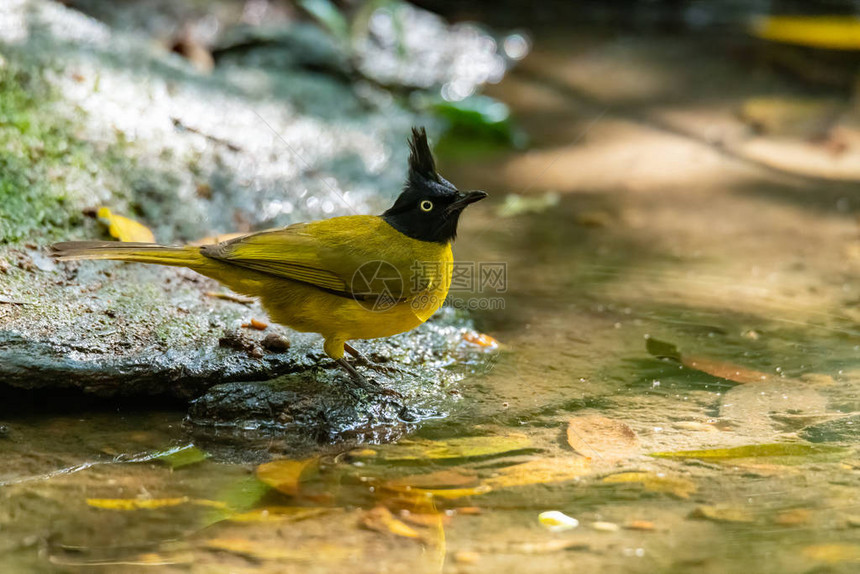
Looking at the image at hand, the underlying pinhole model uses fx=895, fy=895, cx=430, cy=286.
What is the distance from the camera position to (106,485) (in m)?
3.12

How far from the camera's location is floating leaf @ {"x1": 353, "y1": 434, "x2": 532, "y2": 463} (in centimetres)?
342

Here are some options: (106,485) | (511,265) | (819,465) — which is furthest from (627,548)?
(511,265)

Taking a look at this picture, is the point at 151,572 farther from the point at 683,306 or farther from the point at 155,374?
the point at 683,306

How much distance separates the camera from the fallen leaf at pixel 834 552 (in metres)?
2.66

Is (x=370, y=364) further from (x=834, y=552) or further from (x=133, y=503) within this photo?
(x=834, y=552)

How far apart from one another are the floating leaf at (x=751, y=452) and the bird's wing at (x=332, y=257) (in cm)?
134

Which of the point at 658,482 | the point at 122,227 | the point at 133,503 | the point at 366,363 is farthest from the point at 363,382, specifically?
the point at 122,227

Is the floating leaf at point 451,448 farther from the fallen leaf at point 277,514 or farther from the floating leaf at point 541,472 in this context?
the fallen leaf at point 277,514

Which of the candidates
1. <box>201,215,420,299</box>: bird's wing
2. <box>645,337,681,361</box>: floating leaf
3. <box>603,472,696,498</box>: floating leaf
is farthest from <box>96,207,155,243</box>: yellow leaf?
<box>603,472,696,498</box>: floating leaf

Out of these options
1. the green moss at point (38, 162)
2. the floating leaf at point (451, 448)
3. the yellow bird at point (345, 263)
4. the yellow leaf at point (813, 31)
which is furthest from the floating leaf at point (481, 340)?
the yellow leaf at point (813, 31)

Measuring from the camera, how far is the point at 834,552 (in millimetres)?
2703

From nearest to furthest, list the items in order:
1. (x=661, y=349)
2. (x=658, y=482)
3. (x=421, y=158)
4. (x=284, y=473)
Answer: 1. (x=658, y=482)
2. (x=284, y=473)
3. (x=421, y=158)
4. (x=661, y=349)

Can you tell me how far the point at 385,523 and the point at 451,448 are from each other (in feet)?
2.06

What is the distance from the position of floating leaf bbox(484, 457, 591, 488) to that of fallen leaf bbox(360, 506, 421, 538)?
0.41m
